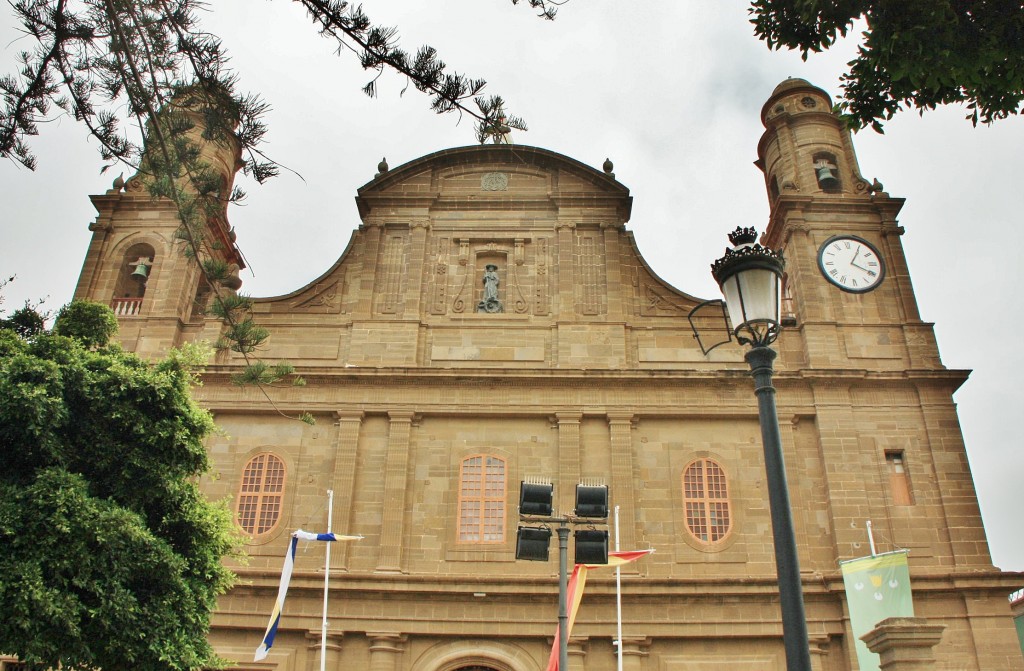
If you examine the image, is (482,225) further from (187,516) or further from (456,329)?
(187,516)

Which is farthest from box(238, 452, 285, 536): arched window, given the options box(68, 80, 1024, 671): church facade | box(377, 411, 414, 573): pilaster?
box(377, 411, 414, 573): pilaster

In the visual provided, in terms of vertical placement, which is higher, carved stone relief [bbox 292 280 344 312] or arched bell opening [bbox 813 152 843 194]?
arched bell opening [bbox 813 152 843 194]

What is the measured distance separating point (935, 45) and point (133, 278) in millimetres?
20429

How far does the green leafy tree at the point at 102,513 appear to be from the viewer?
11.3 meters

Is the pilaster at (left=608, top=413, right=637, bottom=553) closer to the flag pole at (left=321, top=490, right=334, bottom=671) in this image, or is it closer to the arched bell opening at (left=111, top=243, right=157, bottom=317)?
the flag pole at (left=321, top=490, right=334, bottom=671)

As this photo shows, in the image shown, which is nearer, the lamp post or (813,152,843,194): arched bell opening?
the lamp post

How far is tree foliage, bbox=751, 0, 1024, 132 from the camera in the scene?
666 cm

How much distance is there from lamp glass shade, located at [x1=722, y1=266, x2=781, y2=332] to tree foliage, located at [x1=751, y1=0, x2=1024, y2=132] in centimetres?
181

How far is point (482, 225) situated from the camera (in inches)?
882

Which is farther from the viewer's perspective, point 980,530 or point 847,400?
point 847,400

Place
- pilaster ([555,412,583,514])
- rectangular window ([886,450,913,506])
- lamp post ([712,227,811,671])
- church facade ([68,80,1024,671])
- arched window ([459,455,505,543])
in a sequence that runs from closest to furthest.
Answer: lamp post ([712,227,811,671]), church facade ([68,80,1024,671]), pilaster ([555,412,583,514]), arched window ([459,455,505,543]), rectangular window ([886,450,913,506])

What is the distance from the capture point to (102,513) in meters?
11.8

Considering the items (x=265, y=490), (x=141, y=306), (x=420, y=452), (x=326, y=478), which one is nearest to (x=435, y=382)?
(x=420, y=452)

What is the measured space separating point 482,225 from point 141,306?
27.9 ft
